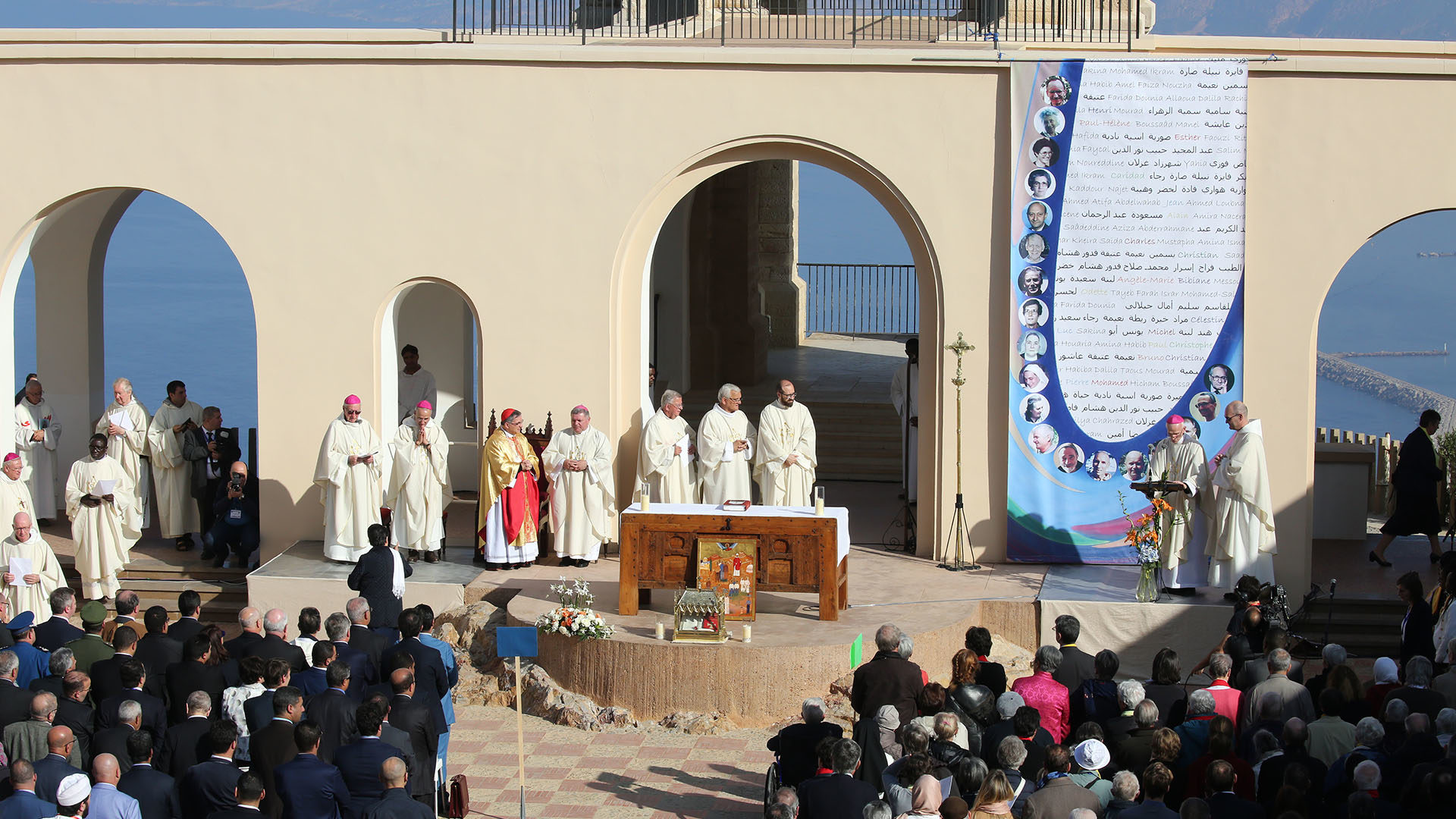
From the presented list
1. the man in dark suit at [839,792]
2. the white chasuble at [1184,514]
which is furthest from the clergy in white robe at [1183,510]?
the man in dark suit at [839,792]

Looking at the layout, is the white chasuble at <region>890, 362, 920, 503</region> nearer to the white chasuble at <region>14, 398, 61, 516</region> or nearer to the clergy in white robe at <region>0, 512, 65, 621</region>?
the clergy in white robe at <region>0, 512, 65, 621</region>

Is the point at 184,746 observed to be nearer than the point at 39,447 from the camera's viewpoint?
Yes

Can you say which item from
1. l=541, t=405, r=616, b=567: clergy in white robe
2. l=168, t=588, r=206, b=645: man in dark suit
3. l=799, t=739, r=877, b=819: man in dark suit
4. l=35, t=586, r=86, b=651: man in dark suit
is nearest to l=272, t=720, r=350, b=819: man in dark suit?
l=799, t=739, r=877, b=819: man in dark suit

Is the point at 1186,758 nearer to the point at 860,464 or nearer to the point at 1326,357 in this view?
the point at 860,464

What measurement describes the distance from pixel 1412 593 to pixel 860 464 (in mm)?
9484

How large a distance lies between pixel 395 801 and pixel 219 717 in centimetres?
226

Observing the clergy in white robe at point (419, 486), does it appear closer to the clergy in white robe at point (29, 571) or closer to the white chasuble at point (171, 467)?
the white chasuble at point (171, 467)

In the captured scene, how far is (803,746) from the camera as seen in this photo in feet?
30.1

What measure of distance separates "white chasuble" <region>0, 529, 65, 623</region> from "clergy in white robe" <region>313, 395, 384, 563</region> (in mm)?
2403

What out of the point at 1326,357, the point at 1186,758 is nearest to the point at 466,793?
the point at 1186,758

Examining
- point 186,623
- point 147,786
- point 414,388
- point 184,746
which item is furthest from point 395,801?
point 414,388

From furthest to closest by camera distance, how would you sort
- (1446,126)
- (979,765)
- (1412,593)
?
(1446,126) < (1412,593) < (979,765)

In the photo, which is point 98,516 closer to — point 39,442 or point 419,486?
point 39,442

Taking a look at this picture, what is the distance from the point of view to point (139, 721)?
9102 mm
